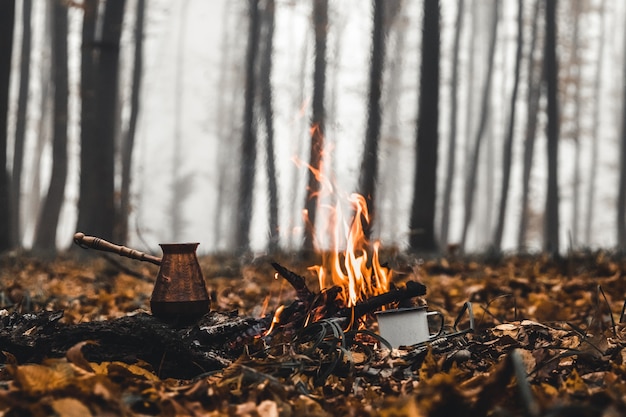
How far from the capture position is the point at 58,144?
51.7 feet

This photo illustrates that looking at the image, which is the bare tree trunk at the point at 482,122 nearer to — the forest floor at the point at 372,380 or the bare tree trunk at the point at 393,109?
the bare tree trunk at the point at 393,109

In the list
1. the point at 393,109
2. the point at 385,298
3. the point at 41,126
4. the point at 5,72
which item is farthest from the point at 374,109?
the point at 41,126

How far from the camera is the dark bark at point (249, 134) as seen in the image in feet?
51.8

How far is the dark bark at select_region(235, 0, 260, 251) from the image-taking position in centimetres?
1578

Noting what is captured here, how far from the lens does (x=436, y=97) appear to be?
10.5 m

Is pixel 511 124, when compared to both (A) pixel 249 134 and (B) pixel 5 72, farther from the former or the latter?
(B) pixel 5 72

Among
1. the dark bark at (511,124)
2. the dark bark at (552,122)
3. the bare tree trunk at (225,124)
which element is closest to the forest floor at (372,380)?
the dark bark at (552,122)

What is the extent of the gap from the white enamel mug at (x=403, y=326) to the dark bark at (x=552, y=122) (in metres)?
10.3

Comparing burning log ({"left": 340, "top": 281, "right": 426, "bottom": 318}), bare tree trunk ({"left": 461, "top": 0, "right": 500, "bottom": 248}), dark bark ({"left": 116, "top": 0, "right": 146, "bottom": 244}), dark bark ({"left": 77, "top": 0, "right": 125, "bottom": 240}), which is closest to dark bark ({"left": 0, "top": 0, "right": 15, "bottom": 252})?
dark bark ({"left": 77, "top": 0, "right": 125, "bottom": 240})

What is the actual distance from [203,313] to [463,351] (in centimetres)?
119

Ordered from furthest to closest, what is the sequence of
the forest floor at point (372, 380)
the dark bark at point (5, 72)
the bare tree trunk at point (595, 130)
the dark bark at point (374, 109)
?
the bare tree trunk at point (595, 130)
the dark bark at point (374, 109)
the dark bark at point (5, 72)
the forest floor at point (372, 380)

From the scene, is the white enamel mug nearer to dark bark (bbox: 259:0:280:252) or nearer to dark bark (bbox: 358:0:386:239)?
dark bark (bbox: 358:0:386:239)

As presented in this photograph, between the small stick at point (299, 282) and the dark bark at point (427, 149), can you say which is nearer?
the small stick at point (299, 282)

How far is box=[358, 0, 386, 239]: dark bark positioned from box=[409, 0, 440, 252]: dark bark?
28.4 inches
